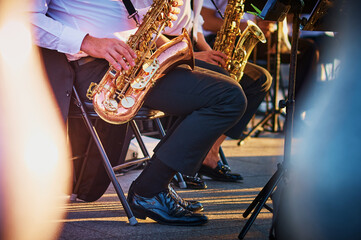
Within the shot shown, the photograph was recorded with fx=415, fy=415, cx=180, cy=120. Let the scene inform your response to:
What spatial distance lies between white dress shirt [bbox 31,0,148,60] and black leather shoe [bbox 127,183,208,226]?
86 centimetres

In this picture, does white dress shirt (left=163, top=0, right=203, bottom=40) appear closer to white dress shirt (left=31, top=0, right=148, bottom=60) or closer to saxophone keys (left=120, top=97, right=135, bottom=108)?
white dress shirt (left=31, top=0, right=148, bottom=60)

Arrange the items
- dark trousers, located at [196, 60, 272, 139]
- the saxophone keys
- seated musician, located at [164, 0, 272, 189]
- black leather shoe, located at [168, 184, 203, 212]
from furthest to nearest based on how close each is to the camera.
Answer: dark trousers, located at [196, 60, 272, 139] < seated musician, located at [164, 0, 272, 189] < black leather shoe, located at [168, 184, 203, 212] < the saxophone keys

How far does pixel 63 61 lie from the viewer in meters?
2.12

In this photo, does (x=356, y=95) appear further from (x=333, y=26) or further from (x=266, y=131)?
(x=266, y=131)

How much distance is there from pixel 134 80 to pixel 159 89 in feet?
0.45

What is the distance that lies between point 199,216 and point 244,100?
0.67 metres

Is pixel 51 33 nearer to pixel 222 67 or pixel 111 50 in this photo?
pixel 111 50

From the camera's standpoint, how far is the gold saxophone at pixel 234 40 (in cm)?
327

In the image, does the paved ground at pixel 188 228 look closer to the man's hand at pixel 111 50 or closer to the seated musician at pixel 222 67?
the seated musician at pixel 222 67

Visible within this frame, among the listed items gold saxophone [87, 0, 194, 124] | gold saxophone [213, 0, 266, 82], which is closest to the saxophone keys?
gold saxophone [87, 0, 194, 124]

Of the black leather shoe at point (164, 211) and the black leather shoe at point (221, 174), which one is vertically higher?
the black leather shoe at point (164, 211)

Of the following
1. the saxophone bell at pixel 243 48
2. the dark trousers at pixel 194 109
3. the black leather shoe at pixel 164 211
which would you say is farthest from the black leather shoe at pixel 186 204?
the saxophone bell at pixel 243 48

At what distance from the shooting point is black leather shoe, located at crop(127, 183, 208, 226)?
221 centimetres

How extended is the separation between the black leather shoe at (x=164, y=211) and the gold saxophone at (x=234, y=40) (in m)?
1.37
